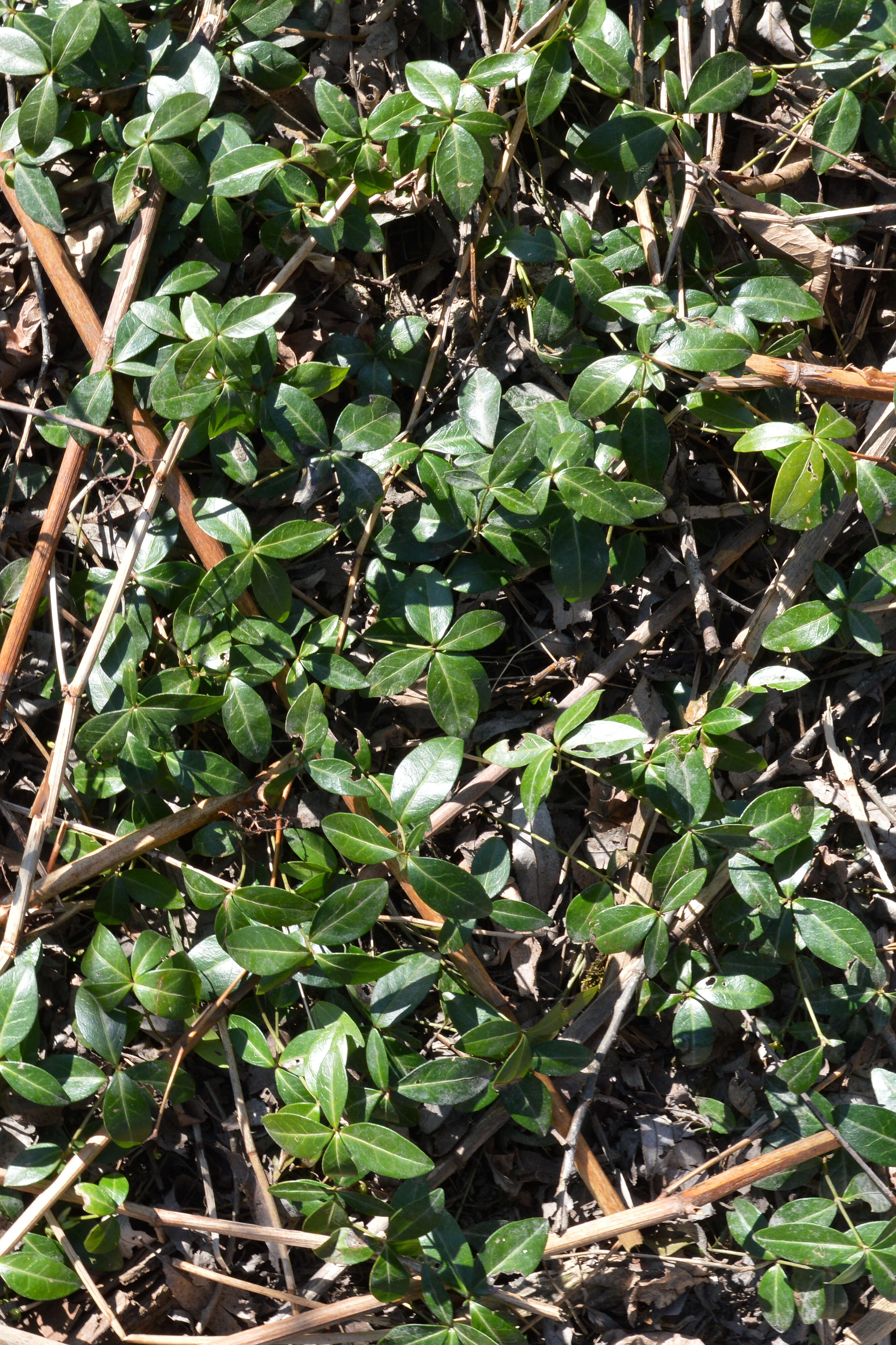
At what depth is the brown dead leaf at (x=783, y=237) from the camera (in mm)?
1799

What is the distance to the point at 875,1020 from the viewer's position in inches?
71.7

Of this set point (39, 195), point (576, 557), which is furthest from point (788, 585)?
point (39, 195)

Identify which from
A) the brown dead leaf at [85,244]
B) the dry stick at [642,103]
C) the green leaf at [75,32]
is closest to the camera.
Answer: the green leaf at [75,32]

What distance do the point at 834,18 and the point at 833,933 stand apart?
1.58 m

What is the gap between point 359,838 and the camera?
1.63m

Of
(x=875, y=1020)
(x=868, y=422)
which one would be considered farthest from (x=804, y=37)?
(x=875, y=1020)

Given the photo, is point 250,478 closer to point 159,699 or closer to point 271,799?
point 159,699

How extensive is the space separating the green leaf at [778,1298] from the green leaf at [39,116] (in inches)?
92.6

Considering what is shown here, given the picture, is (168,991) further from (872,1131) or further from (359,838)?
(872,1131)

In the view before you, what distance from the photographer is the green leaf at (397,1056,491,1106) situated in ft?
5.39

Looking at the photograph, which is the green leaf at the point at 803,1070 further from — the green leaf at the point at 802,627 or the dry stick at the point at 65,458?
the dry stick at the point at 65,458

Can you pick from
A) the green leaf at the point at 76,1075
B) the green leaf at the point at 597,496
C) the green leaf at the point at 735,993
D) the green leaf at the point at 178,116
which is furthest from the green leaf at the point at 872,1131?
the green leaf at the point at 178,116

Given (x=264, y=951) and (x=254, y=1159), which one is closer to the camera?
(x=264, y=951)

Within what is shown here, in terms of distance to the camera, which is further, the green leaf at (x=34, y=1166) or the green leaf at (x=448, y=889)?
the green leaf at (x=34, y=1166)
